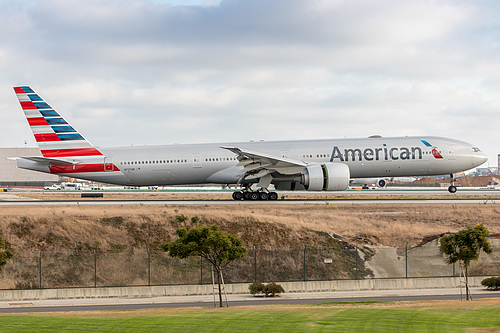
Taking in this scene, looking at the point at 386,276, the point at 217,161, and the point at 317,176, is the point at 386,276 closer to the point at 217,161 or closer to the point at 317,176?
the point at 317,176

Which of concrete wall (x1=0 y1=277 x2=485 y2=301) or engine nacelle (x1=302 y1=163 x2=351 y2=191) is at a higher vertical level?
engine nacelle (x1=302 y1=163 x2=351 y2=191)

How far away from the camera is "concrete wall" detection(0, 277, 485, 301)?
31.8 m

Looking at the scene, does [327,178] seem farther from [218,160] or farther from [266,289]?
→ [266,289]

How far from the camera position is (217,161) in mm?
47844

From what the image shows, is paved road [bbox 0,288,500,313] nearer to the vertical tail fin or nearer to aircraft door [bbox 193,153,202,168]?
aircraft door [bbox 193,153,202,168]

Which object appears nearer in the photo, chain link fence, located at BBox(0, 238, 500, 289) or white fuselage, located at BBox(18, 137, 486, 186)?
chain link fence, located at BBox(0, 238, 500, 289)

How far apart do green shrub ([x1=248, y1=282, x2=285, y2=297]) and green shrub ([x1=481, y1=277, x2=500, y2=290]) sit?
1106cm

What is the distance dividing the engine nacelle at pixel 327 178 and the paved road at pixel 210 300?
38.1 feet

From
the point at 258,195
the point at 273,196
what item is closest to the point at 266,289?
the point at 258,195

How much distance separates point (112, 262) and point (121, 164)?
566 inches

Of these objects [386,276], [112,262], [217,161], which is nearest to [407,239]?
[386,276]

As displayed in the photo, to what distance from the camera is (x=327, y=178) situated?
44.1 metres

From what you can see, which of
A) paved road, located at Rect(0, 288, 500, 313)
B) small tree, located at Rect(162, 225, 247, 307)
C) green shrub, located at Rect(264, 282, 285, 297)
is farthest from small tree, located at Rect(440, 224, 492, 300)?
small tree, located at Rect(162, 225, 247, 307)

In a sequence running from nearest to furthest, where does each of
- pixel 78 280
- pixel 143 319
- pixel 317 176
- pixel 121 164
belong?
1. pixel 143 319
2. pixel 78 280
3. pixel 317 176
4. pixel 121 164
